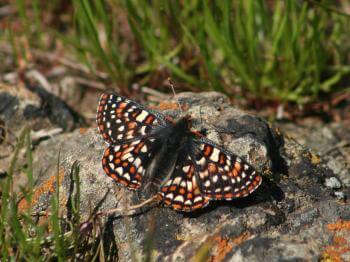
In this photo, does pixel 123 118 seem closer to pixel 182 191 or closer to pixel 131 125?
pixel 131 125

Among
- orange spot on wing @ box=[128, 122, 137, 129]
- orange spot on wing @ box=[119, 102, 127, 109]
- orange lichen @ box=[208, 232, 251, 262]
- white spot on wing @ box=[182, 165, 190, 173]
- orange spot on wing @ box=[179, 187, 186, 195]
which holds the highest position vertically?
orange spot on wing @ box=[119, 102, 127, 109]

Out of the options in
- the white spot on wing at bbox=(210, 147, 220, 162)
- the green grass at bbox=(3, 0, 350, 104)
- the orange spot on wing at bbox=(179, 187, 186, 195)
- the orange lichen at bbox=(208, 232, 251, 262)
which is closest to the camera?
the orange lichen at bbox=(208, 232, 251, 262)

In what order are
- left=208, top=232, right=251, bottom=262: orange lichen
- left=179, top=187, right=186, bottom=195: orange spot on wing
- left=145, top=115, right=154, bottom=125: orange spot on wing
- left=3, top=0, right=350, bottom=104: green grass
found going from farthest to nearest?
left=3, top=0, right=350, bottom=104: green grass
left=145, top=115, right=154, bottom=125: orange spot on wing
left=179, top=187, right=186, bottom=195: orange spot on wing
left=208, top=232, right=251, bottom=262: orange lichen

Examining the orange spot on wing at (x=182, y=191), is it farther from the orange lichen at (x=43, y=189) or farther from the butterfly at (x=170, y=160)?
the orange lichen at (x=43, y=189)

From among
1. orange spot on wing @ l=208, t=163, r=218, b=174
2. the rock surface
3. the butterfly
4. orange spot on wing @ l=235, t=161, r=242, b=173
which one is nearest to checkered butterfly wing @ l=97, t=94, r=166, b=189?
the butterfly

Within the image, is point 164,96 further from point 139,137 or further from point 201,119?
point 139,137

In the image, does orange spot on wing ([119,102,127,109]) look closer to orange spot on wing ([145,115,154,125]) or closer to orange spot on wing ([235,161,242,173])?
orange spot on wing ([145,115,154,125])
